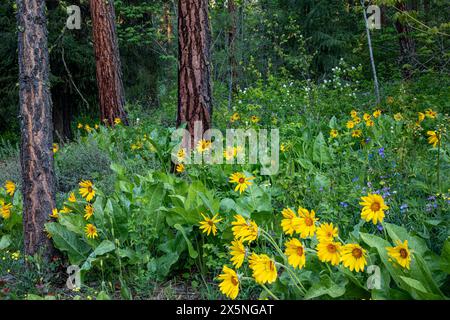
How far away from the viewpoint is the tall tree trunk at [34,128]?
379cm

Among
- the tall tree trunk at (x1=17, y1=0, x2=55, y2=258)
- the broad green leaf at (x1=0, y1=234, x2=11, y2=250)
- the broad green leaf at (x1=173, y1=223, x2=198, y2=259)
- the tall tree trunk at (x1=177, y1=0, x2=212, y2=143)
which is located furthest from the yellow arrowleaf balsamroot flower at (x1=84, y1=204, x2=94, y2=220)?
the tall tree trunk at (x1=177, y1=0, x2=212, y2=143)

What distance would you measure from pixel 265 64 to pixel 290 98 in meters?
7.47

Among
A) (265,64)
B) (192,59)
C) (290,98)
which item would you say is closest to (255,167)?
(192,59)

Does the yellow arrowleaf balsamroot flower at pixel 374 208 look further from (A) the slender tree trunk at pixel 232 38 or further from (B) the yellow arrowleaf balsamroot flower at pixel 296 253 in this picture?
(A) the slender tree trunk at pixel 232 38

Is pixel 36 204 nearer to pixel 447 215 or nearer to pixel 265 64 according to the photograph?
pixel 447 215

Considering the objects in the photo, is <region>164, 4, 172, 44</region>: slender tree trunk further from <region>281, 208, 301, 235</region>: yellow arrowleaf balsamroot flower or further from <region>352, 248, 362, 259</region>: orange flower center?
<region>352, 248, 362, 259</region>: orange flower center

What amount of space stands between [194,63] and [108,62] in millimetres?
3299

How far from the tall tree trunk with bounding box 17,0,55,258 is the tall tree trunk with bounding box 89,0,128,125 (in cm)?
492

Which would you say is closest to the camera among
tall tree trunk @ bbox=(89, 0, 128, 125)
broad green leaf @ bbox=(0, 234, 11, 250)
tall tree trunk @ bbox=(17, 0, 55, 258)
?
tall tree trunk @ bbox=(17, 0, 55, 258)

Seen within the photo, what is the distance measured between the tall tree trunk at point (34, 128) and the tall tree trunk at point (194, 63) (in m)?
2.28

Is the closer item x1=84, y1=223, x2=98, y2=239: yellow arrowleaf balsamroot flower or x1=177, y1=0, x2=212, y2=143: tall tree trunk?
x1=84, y1=223, x2=98, y2=239: yellow arrowleaf balsamroot flower

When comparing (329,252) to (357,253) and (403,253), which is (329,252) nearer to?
(357,253)

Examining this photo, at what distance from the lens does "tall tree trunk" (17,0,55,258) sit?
379 centimetres

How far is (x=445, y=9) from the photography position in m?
12.8
